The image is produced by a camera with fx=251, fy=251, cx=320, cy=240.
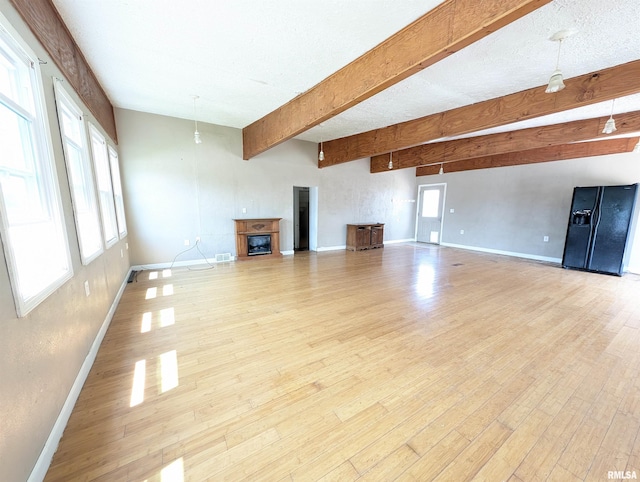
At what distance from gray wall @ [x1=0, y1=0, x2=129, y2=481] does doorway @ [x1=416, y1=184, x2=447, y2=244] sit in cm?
→ 935

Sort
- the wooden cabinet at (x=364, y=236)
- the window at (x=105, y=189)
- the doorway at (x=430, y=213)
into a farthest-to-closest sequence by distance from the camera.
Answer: the doorway at (x=430, y=213) < the wooden cabinet at (x=364, y=236) < the window at (x=105, y=189)

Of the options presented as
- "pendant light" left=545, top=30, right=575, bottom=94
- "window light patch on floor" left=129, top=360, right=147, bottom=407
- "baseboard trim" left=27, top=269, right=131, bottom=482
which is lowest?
"window light patch on floor" left=129, top=360, right=147, bottom=407

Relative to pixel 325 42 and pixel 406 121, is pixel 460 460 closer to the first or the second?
pixel 325 42

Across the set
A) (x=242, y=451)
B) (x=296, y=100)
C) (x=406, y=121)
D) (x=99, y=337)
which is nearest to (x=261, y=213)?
(x=296, y=100)

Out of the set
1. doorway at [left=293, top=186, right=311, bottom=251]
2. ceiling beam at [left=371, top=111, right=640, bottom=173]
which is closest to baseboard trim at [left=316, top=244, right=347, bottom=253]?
doorway at [left=293, top=186, right=311, bottom=251]

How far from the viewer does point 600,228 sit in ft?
17.5

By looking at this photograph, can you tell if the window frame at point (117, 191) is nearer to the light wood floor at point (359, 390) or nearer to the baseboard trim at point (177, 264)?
the baseboard trim at point (177, 264)

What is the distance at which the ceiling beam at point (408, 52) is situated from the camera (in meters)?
1.72

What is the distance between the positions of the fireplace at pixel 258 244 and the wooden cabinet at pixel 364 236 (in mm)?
2729

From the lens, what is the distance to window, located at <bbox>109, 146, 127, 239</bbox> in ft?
13.6

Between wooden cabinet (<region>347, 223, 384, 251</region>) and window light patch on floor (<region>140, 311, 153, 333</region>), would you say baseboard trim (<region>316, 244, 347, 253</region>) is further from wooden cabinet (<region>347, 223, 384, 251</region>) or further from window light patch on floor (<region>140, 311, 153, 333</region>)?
window light patch on floor (<region>140, 311, 153, 333</region>)

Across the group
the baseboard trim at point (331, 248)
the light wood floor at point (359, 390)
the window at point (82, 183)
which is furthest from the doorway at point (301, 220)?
the window at point (82, 183)

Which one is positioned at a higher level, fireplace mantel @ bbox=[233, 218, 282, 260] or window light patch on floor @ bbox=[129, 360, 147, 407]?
fireplace mantel @ bbox=[233, 218, 282, 260]

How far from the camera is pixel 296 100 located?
378 cm
